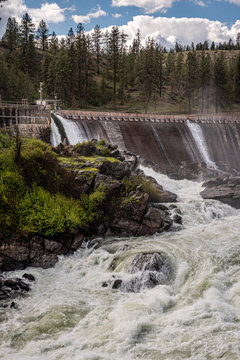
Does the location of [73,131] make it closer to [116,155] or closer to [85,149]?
[116,155]

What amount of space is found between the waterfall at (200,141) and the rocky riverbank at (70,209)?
21.0 metres

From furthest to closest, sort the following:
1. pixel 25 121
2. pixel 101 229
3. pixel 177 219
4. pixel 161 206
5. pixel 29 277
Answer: pixel 25 121 < pixel 161 206 < pixel 177 219 < pixel 101 229 < pixel 29 277

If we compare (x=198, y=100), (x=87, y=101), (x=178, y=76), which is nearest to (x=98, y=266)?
(x=87, y=101)

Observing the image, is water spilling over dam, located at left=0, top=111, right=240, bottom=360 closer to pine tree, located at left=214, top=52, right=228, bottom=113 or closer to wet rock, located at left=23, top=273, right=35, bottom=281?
wet rock, located at left=23, top=273, right=35, bottom=281

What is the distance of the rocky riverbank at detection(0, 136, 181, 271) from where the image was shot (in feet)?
49.2

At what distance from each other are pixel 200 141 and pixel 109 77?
1838 inches

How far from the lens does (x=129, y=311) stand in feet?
35.5

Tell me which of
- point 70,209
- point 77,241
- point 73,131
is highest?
point 73,131

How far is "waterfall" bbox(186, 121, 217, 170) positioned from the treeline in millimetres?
15788

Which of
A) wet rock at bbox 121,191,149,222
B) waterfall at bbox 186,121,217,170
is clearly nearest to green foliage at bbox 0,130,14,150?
wet rock at bbox 121,191,149,222

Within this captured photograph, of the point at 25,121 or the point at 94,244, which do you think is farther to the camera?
the point at 25,121

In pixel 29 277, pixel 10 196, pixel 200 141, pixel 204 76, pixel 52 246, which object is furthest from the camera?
pixel 204 76

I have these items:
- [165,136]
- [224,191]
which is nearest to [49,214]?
[224,191]

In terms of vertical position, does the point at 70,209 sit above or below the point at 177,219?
above
